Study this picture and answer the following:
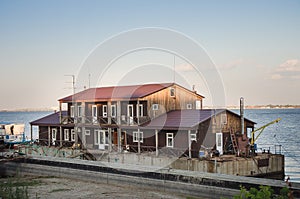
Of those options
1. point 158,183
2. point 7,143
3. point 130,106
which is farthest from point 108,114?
point 7,143

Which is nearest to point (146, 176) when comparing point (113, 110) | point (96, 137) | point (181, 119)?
point (181, 119)

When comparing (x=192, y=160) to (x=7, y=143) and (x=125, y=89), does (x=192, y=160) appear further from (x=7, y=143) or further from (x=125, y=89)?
(x=7, y=143)

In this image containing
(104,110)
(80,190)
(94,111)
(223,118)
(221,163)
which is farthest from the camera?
(94,111)

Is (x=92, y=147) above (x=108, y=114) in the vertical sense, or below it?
below

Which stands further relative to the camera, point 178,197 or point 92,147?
point 92,147

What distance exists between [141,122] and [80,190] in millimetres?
11447

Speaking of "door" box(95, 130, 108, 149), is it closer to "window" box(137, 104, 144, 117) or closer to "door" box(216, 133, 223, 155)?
"window" box(137, 104, 144, 117)

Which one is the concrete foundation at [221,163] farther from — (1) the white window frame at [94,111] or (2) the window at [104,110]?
(1) the white window frame at [94,111]

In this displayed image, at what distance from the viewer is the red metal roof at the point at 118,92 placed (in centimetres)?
3678

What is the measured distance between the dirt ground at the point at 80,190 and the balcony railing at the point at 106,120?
9005mm

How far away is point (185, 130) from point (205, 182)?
9.12m

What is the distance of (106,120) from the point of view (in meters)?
38.8

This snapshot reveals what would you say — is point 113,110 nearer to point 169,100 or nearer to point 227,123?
point 169,100

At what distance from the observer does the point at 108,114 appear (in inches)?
1489
